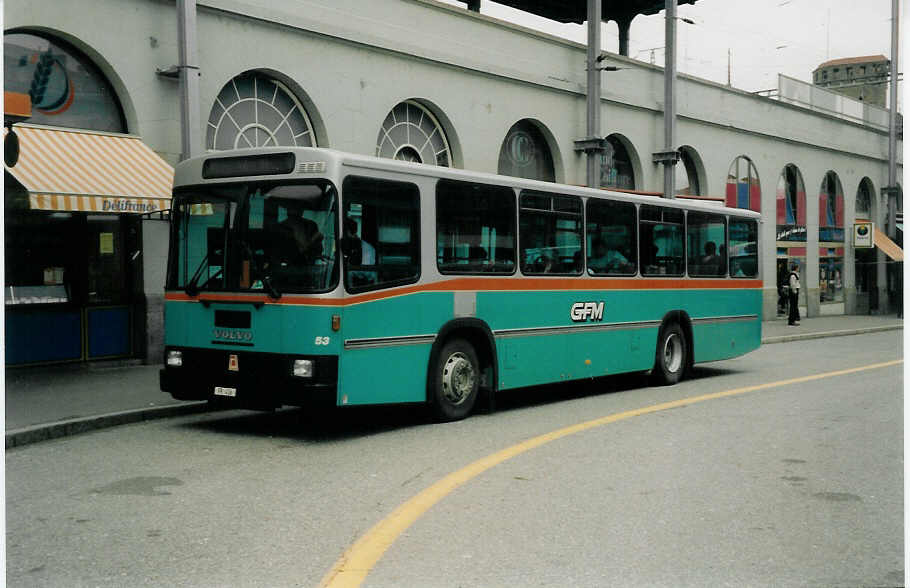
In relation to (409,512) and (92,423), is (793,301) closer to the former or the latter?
(92,423)

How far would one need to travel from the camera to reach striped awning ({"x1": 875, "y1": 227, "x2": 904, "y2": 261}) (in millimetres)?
35812

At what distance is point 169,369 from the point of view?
9.96m

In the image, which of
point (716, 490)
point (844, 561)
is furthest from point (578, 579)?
point (716, 490)

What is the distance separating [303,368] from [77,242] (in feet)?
23.2

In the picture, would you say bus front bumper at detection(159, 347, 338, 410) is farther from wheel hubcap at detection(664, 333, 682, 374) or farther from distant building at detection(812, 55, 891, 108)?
distant building at detection(812, 55, 891, 108)

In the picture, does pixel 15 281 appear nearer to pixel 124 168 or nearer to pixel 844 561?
pixel 124 168

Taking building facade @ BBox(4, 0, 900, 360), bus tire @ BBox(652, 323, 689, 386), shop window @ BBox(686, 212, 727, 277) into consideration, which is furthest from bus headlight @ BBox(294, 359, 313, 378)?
shop window @ BBox(686, 212, 727, 277)

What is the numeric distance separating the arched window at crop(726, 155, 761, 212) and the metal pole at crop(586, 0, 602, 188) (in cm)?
796

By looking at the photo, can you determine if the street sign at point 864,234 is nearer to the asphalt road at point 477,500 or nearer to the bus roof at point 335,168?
the asphalt road at point 477,500

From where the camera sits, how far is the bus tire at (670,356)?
1438cm

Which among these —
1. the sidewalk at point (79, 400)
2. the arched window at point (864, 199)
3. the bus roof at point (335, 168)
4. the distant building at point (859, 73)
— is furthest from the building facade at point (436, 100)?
the bus roof at point (335, 168)

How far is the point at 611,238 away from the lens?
13.1m

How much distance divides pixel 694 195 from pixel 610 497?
23.7 metres

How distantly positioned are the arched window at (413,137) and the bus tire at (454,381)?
916cm
